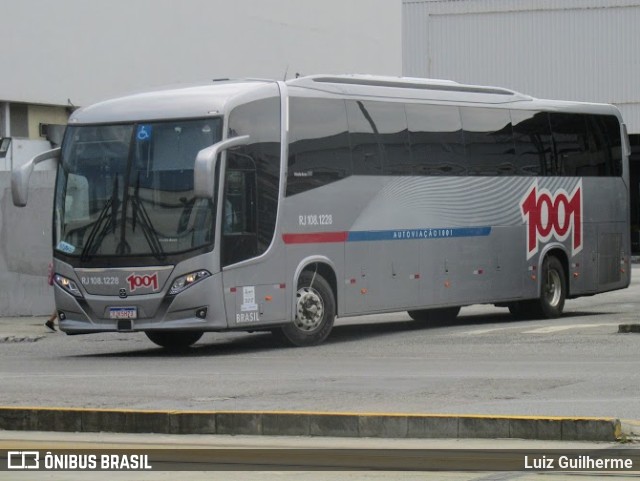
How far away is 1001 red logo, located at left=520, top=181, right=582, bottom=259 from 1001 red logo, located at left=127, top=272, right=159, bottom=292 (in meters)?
8.00

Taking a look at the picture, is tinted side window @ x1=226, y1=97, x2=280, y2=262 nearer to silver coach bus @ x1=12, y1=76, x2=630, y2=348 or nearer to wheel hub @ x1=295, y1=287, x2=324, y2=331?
silver coach bus @ x1=12, y1=76, x2=630, y2=348

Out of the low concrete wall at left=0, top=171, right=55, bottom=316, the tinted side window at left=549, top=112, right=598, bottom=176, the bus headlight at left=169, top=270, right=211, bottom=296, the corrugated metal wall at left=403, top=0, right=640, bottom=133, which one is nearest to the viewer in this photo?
the bus headlight at left=169, top=270, right=211, bottom=296

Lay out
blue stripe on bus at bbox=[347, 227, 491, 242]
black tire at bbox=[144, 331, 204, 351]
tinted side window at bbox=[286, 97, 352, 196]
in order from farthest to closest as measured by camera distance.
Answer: blue stripe on bus at bbox=[347, 227, 491, 242] < black tire at bbox=[144, 331, 204, 351] < tinted side window at bbox=[286, 97, 352, 196]

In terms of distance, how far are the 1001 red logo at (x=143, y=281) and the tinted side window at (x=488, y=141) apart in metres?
6.61

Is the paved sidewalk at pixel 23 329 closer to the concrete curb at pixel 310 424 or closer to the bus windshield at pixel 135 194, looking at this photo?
the bus windshield at pixel 135 194

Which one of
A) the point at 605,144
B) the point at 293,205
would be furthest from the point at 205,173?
the point at 605,144

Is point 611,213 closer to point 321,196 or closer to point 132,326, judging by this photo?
point 321,196

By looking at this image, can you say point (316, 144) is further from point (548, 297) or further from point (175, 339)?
point (548, 297)

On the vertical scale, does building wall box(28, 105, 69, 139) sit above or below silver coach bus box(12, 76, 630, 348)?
above

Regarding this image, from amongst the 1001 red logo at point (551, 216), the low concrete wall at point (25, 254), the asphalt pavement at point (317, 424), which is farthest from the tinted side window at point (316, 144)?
the low concrete wall at point (25, 254)

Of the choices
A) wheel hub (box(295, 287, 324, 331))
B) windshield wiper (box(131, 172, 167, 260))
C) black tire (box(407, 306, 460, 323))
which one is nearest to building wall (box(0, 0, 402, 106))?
black tire (box(407, 306, 460, 323))

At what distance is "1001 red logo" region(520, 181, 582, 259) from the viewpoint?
26.2 meters

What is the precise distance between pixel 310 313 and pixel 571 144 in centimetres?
772

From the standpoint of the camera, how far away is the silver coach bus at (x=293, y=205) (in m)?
20.1
